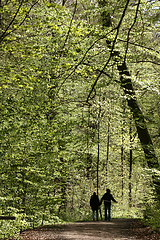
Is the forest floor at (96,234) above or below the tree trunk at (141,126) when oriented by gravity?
below

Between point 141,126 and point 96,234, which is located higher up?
point 141,126

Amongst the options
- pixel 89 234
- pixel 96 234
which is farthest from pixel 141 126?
pixel 89 234

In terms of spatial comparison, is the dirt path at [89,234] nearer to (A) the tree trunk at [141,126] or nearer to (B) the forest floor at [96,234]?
(B) the forest floor at [96,234]

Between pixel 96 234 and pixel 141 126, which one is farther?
pixel 141 126

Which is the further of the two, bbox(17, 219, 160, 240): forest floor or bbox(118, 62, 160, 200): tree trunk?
bbox(118, 62, 160, 200): tree trunk

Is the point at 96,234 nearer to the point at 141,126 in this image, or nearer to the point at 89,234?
the point at 89,234

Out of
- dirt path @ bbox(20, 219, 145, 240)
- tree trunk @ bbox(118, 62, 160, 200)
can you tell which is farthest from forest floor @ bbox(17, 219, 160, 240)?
tree trunk @ bbox(118, 62, 160, 200)

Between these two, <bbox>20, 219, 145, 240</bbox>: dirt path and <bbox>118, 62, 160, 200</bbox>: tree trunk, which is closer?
<bbox>20, 219, 145, 240</bbox>: dirt path

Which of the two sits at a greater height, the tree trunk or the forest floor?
the tree trunk

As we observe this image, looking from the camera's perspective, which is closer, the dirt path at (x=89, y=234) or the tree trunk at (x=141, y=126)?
the dirt path at (x=89, y=234)

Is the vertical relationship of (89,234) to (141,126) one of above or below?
below

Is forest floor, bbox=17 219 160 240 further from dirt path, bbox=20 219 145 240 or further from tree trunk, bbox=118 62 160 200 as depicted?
tree trunk, bbox=118 62 160 200

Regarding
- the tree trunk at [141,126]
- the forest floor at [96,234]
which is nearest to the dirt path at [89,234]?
the forest floor at [96,234]

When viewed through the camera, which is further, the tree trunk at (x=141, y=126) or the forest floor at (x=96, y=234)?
the tree trunk at (x=141, y=126)
